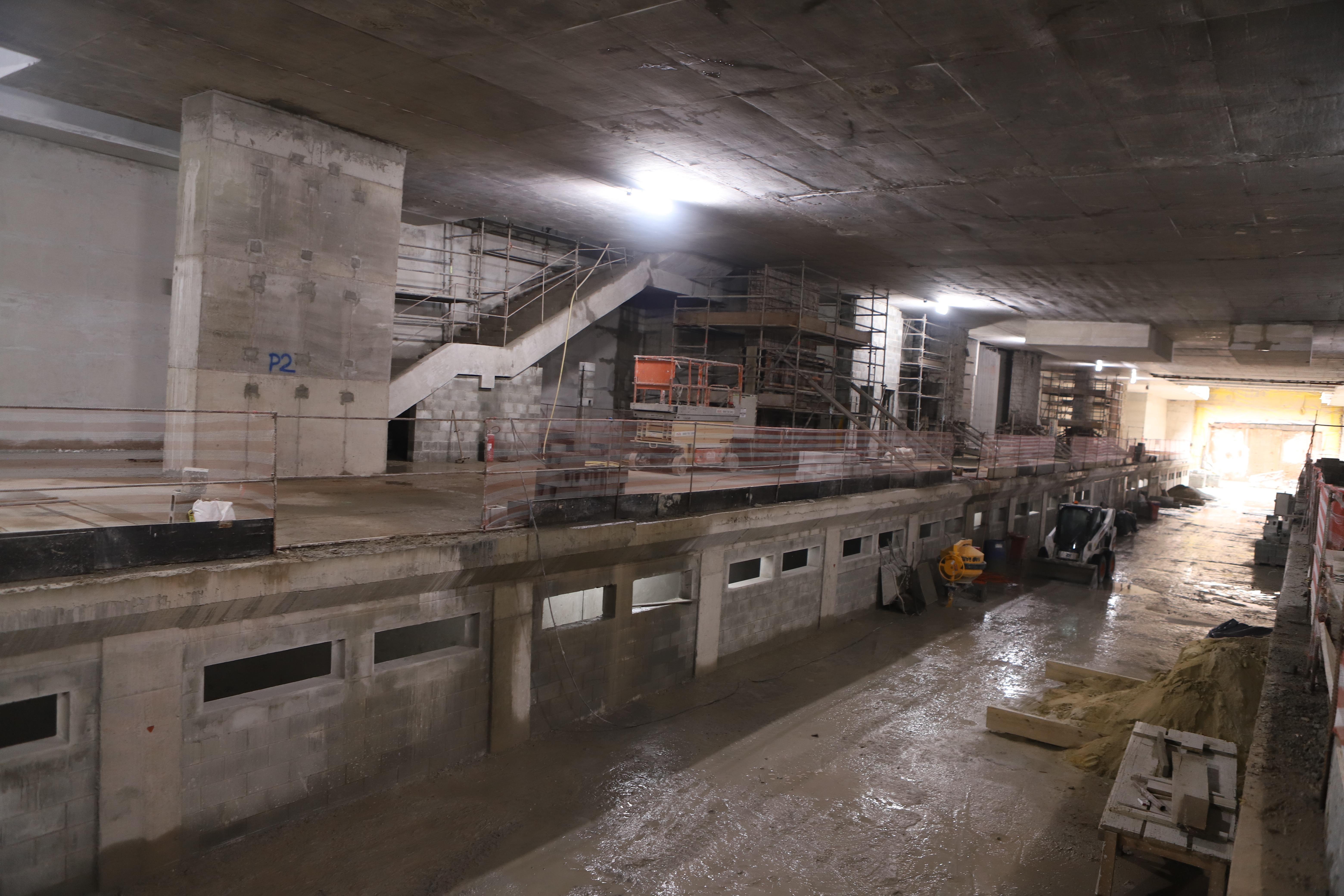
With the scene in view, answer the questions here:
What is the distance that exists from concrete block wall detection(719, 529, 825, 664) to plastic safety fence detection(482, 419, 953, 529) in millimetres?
1262

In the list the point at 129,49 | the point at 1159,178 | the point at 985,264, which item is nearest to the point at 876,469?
the point at 985,264

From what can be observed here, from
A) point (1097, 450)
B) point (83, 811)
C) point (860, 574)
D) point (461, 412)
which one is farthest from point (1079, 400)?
point (83, 811)

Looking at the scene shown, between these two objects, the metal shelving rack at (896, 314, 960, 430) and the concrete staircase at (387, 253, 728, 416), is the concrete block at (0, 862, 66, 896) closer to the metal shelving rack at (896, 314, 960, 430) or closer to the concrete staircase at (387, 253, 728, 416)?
the concrete staircase at (387, 253, 728, 416)

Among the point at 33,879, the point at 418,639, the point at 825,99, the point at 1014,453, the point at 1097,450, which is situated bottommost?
the point at 33,879

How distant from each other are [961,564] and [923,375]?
14337mm

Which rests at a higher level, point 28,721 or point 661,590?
point 661,590

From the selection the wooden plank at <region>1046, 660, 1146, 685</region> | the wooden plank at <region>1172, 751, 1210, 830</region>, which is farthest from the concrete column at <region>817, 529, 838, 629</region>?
the wooden plank at <region>1172, 751, 1210, 830</region>

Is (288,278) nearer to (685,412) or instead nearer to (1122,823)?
(685,412)

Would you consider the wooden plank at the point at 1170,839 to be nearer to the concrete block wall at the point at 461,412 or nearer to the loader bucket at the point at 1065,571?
the concrete block wall at the point at 461,412

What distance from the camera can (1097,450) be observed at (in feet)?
126

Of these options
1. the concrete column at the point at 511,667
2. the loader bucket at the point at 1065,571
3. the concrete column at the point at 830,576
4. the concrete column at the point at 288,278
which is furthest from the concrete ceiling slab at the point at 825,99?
the loader bucket at the point at 1065,571

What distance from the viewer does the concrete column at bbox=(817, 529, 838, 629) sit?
56.6 ft

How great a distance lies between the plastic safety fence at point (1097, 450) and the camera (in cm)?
3612

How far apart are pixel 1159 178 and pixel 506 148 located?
34.1ft
